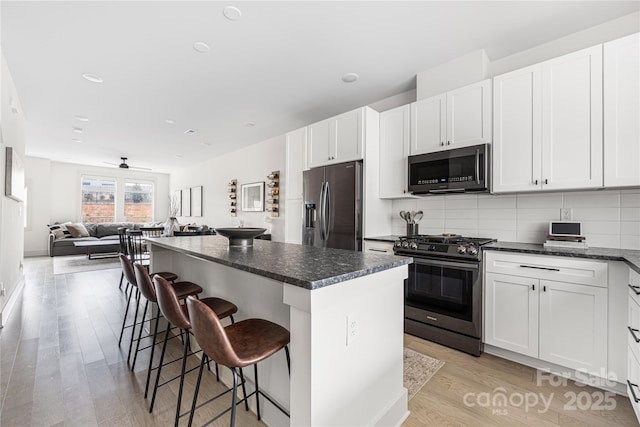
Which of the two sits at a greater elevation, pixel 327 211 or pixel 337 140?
pixel 337 140

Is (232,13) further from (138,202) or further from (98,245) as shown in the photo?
(138,202)

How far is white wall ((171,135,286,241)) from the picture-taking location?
5559mm

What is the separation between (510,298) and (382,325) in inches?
56.2

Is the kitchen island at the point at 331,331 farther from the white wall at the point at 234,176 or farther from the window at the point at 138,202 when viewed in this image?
the window at the point at 138,202

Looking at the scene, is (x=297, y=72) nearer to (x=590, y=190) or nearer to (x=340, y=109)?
(x=340, y=109)

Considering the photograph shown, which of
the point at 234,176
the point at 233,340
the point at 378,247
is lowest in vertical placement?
the point at 233,340

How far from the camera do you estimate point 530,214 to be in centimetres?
262

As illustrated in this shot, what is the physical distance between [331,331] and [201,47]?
2.76 m

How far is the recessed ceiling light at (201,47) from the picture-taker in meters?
2.57

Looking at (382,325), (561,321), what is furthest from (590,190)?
(382,325)

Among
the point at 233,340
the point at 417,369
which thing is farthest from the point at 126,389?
the point at 417,369

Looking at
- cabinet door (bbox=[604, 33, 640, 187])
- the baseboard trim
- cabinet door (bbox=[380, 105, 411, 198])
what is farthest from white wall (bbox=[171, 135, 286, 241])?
cabinet door (bbox=[604, 33, 640, 187])

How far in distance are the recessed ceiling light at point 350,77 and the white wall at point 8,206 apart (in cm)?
338

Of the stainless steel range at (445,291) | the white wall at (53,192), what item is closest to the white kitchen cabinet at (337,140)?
the stainless steel range at (445,291)
